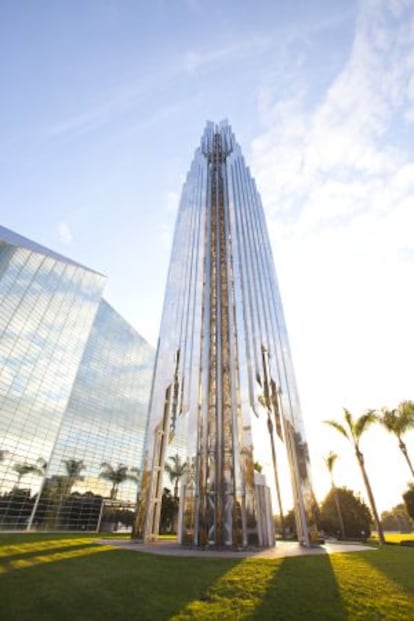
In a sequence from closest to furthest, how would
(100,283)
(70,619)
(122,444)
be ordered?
(70,619), (122,444), (100,283)

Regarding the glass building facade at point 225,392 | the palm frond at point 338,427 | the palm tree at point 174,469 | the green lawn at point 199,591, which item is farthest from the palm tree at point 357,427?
the palm tree at point 174,469

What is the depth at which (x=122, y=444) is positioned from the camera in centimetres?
4881

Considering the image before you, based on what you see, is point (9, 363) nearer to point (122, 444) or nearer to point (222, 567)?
point (122, 444)

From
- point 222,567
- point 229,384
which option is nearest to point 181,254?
point 229,384

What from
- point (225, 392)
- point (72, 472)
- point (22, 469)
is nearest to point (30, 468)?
point (22, 469)

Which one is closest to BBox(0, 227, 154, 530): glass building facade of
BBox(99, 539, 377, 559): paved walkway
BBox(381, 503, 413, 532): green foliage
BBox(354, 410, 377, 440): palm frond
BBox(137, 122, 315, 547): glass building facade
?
BBox(137, 122, 315, 547): glass building facade

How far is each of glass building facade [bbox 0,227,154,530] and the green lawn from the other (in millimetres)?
32995

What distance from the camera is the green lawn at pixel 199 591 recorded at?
437cm

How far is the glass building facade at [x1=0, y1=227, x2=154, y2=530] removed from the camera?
35094 millimetres

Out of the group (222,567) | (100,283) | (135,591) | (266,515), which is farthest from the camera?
(100,283)

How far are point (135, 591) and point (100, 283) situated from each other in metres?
53.7

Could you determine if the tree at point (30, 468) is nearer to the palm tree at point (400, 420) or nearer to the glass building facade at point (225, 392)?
the glass building facade at point (225, 392)

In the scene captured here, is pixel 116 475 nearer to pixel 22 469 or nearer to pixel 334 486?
pixel 22 469

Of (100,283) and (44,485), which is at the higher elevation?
(100,283)
